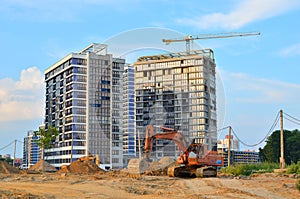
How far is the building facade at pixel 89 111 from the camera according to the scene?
12138cm

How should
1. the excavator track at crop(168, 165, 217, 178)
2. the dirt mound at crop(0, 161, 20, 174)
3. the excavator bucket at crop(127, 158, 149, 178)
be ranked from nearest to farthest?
the excavator track at crop(168, 165, 217, 178)
the excavator bucket at crop(127, 158, 149, 178)
the dirt mound at crop(0, 161, 20, 174)

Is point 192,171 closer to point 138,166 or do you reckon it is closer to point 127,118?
point 138,166

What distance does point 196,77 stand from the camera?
119m

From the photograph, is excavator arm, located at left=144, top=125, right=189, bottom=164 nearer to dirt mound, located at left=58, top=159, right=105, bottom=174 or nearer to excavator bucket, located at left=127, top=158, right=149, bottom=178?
excavator bucket, located at left=127, top=158, right=149, bottom=178

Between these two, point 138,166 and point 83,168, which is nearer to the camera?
point 138,166

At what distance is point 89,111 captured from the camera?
4963 inches

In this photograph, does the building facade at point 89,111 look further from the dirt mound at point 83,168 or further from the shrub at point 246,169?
the shrub at point 246,169

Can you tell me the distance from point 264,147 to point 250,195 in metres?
82.2

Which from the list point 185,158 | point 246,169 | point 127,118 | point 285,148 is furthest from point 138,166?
point 127,118

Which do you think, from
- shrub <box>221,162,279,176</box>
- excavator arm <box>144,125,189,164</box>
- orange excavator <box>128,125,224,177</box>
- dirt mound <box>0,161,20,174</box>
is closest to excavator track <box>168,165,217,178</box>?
orange excavator <box>128,125,224,177</box>

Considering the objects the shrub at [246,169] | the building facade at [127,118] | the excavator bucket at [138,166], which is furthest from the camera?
the building facade at [127,118]

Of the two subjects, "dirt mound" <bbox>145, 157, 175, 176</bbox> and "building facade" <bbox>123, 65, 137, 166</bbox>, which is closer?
"dirt mound" <bbox>145, 157, 175, 176</bbox>

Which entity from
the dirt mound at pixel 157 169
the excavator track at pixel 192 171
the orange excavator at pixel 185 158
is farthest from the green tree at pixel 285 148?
the excavator track at pixel 192 171

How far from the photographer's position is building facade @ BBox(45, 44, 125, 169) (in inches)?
4779
